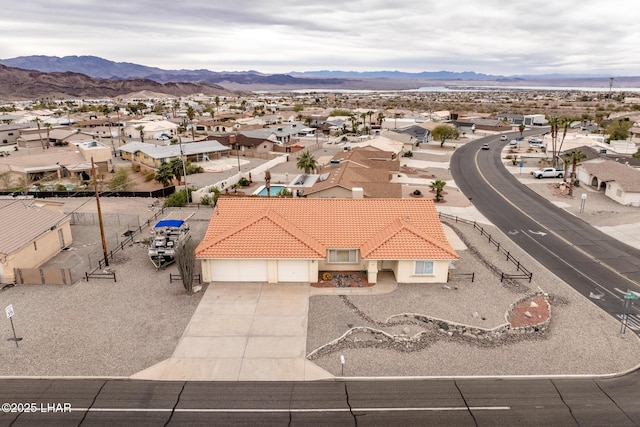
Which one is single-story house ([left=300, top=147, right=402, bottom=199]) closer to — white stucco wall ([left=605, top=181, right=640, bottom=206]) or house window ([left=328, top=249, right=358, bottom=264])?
house window ([left=328, top=249, right=358, bottom=264])

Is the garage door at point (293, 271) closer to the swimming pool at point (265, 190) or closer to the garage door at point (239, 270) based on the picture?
the garage door at point (239, 270)

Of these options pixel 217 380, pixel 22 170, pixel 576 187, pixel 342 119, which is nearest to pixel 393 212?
pixel 217 380

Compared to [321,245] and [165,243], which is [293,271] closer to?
[321,245]

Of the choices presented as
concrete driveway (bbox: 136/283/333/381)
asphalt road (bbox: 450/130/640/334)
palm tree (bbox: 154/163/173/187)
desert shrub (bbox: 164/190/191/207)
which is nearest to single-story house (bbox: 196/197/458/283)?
concrete driveway (bbox: 136/283/333/381)

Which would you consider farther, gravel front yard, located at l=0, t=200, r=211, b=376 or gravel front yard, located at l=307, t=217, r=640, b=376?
gravel front yard, located at l=0, t=200, r=211, b=376

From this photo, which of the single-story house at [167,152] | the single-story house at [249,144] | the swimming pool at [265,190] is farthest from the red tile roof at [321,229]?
the single-story house at [249,144]

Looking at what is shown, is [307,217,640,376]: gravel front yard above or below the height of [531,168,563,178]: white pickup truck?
below

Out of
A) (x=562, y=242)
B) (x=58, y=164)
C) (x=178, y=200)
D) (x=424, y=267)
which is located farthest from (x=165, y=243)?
(x=58, y=164)
